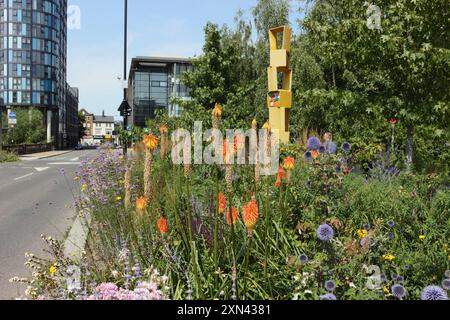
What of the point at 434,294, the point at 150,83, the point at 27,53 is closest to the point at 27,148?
the point at 150,83

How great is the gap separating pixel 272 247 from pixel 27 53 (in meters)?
101

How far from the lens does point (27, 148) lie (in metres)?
52.0

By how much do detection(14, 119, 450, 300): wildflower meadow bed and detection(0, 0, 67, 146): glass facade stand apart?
97087mm

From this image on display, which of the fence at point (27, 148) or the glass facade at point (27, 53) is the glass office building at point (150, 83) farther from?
the glass facade at point (27, 53)

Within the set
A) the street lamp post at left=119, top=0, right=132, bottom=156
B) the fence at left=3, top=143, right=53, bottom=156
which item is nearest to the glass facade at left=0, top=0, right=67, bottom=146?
the fence at left=3, top=143, right=53, bottom=156

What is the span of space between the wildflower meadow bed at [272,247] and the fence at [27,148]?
4187 centimetres

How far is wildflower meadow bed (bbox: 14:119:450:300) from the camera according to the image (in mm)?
2605

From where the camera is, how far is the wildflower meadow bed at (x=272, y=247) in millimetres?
2605

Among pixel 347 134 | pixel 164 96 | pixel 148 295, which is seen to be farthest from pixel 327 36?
pixel 164 96

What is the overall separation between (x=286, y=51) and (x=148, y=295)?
38.3 ft

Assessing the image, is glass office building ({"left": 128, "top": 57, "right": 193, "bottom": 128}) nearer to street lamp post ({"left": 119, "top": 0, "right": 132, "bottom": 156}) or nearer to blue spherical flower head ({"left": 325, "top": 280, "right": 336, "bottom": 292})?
street lamp post ({"left": 119, "top": 0, "right": 132, "bottom": 156})

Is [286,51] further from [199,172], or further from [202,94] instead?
[202,94]
